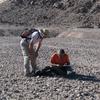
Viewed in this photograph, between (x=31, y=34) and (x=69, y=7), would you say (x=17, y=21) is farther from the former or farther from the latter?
(x=31, y=34)

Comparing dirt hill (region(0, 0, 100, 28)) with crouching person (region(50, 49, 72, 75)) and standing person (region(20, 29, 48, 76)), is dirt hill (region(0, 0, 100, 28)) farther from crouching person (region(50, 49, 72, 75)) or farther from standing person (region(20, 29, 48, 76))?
standing person (region(20, 29, 48, 76))

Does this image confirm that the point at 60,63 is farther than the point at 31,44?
Yes

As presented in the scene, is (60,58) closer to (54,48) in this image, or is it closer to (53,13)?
(54,48)

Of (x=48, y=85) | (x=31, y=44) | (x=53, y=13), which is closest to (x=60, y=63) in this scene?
(x=31, y=44)

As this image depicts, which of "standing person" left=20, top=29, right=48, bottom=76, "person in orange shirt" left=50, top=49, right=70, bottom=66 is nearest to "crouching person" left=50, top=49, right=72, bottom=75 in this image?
"person in orange shirt" left=50, top=49, right=70, bottom=66

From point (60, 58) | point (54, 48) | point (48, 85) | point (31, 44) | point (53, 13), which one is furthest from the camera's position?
point (53, 13)

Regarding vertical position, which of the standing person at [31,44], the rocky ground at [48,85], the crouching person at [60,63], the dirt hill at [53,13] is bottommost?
the rocky ground at [48,85]

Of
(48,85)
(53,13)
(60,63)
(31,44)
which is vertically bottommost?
(48,85)

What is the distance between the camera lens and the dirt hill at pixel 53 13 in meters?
46.9

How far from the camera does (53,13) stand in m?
49.4

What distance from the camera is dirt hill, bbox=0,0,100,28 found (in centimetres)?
4694

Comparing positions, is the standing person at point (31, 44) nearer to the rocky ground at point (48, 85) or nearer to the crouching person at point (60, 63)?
the rocky ground at point (48, 85)

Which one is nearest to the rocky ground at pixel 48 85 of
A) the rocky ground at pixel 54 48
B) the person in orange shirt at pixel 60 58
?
the rocky ground at pixel 54 48

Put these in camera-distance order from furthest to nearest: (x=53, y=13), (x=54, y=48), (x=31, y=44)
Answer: (x=53, y=13) → (x=54, y=48) → (x=31, y=44)
